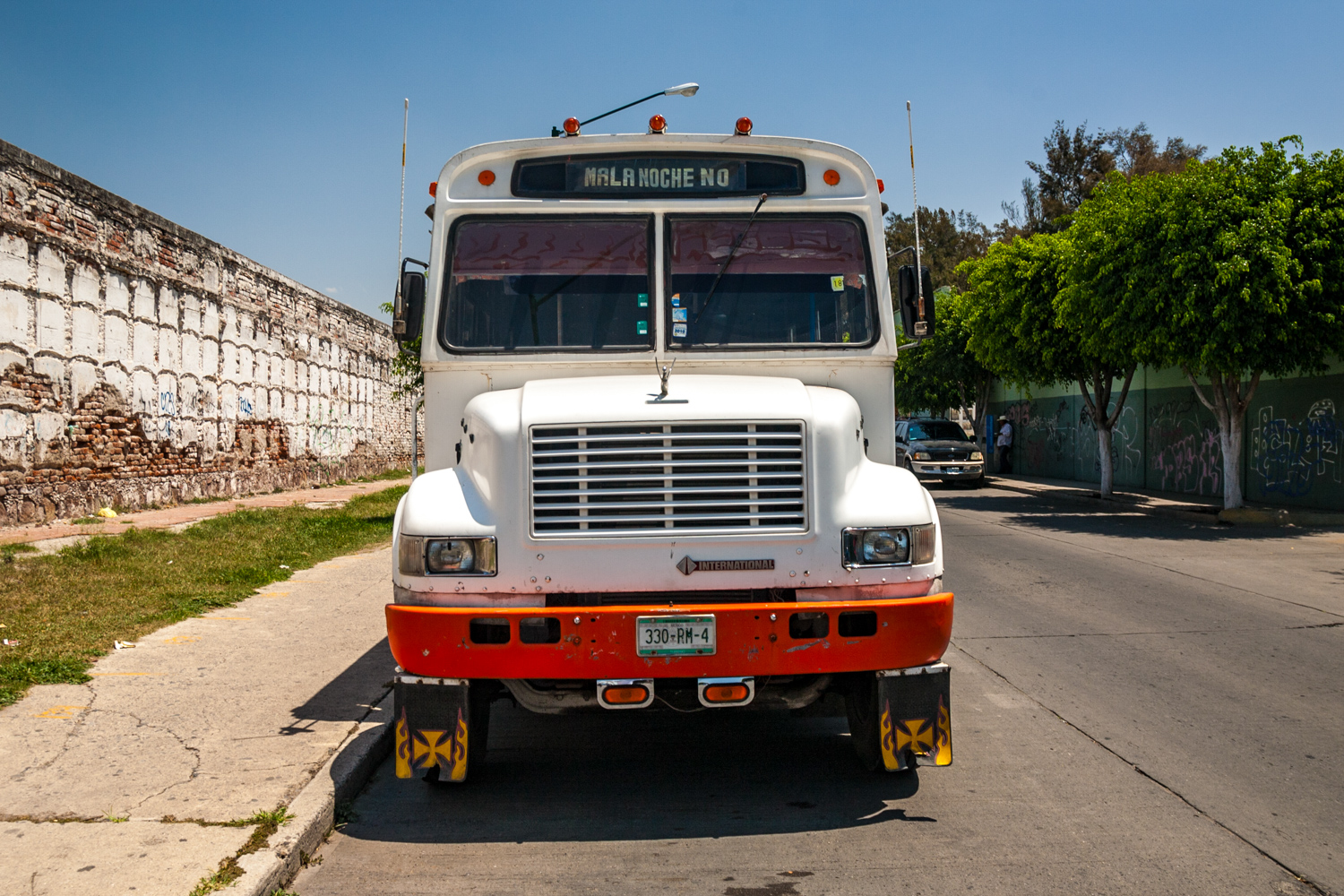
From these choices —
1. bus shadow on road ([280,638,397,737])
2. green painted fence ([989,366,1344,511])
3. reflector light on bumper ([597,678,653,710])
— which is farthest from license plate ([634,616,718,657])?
green painted fence ([989,366,1344,511])

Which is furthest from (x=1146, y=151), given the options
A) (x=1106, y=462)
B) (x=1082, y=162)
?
(x=1106, y=462)

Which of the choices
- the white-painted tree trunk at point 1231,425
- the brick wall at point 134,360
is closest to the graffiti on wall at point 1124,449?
the white-painted tree trunk at point 1231,425

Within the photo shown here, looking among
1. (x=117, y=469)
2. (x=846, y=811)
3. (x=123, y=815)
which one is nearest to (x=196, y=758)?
(x=123, y=815)

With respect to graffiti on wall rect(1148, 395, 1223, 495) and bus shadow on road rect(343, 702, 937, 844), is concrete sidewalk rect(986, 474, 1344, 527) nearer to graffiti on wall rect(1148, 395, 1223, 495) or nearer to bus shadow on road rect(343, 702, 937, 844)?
graffiti on wall rect(1148, 395, 1223, 495)

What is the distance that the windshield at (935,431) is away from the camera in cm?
3045

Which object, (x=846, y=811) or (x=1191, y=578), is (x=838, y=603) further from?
(x=1191, y=578)

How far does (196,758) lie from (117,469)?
43.2 feet

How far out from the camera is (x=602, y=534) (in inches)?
182

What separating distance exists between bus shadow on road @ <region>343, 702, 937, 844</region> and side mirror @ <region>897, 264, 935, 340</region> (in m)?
2.22

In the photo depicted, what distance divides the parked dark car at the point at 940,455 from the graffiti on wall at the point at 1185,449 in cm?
434

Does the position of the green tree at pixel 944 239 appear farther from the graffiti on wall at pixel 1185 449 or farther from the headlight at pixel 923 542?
the headlight at pixel 923 542

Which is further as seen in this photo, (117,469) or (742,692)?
(117,469)

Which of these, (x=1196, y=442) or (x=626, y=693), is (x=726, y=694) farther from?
(x=1196, y=442)

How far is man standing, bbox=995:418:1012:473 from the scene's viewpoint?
119 ft
